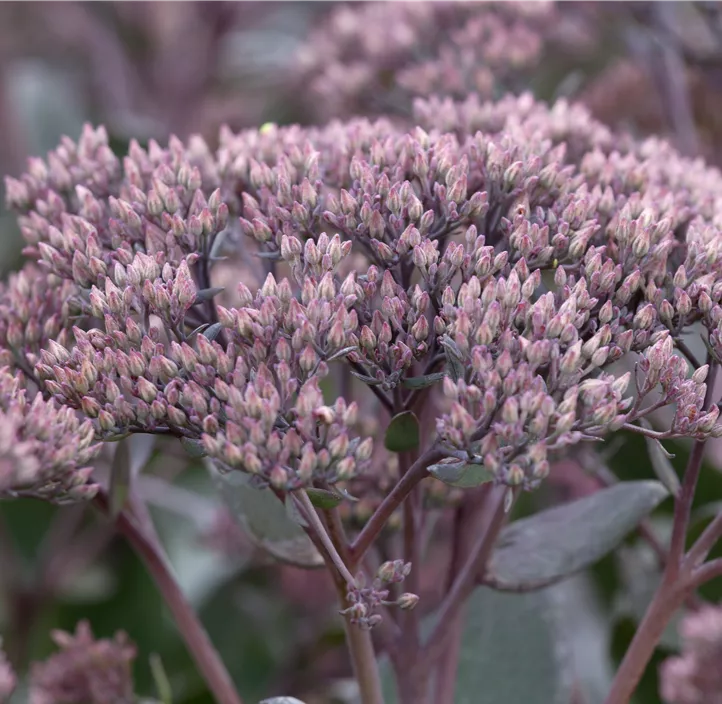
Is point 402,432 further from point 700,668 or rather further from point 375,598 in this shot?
point 700,668

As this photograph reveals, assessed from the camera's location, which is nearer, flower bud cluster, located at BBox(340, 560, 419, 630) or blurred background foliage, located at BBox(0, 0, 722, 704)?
flower bud cluster, located at BBox(340, 560, 419, 630)

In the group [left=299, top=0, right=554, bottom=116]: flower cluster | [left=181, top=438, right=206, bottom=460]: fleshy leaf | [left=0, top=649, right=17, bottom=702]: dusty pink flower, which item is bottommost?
[left=0, top=649, right=17, bottom=702]: dusty pink flower

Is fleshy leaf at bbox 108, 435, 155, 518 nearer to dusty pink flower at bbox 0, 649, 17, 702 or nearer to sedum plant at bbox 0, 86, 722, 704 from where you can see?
sedum plant at bbox 0, 86, 722, 704

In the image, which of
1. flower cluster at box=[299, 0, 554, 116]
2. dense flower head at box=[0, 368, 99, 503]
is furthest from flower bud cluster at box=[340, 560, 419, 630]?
flower cluster at box=[299, 0, 554, 116]

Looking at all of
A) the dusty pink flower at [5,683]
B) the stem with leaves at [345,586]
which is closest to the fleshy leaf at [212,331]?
the stem with leaves at [345,586]

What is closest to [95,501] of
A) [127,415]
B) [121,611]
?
[127,415]
